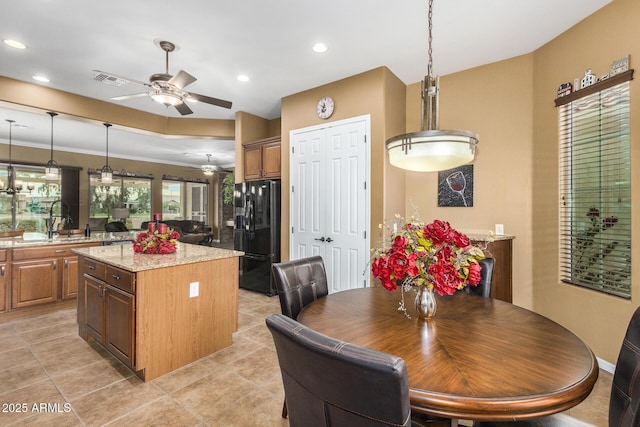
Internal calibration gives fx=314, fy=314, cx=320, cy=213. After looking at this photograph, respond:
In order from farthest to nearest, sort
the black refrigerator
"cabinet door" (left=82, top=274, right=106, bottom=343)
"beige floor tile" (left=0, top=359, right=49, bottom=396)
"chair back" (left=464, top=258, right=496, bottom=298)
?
the black refrigerator → "cabinet door" (left=82, top=274, right=106, bottom=343) → "beige floor tile" (left=0, top=359, right=49, bottom=396) → "chair back" (left=464, top=258, right=496, bottom=298)

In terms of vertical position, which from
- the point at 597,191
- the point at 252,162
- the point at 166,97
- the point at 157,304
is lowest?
the point at 157,304

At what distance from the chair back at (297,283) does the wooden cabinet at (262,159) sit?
273 centimetres

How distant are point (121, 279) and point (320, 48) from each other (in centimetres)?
278

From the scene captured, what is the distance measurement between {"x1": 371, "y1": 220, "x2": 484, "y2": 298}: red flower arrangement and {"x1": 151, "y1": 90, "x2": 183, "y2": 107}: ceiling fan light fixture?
101 inches

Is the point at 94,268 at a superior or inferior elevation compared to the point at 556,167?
inferior

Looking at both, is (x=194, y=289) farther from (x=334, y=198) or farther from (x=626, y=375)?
(x=626, y=375)

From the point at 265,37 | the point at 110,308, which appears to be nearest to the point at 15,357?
the point at 110,308

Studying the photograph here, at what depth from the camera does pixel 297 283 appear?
2080mm

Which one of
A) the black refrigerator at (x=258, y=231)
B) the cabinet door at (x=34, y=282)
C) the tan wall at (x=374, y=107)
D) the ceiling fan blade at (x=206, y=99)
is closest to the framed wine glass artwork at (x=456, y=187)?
the tan wall at (x=374, y=107)

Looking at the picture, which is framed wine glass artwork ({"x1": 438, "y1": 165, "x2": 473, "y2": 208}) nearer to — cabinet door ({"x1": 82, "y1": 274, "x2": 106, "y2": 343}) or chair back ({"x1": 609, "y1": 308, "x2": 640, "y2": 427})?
chair back ({"x1": 609, "y1": 308, "x2": 640, "y2": 427})

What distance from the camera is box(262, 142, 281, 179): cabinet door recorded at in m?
4.73

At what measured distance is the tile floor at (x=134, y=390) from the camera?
1.95 m

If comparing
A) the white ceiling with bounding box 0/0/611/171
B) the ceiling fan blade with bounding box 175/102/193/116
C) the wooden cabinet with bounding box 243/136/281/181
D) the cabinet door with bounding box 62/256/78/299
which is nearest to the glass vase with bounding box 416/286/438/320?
the white ceiling with bounding box 0/0/611/171

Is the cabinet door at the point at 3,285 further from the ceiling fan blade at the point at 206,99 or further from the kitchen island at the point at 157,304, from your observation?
the ceiling fan blade at the point at 206,99
